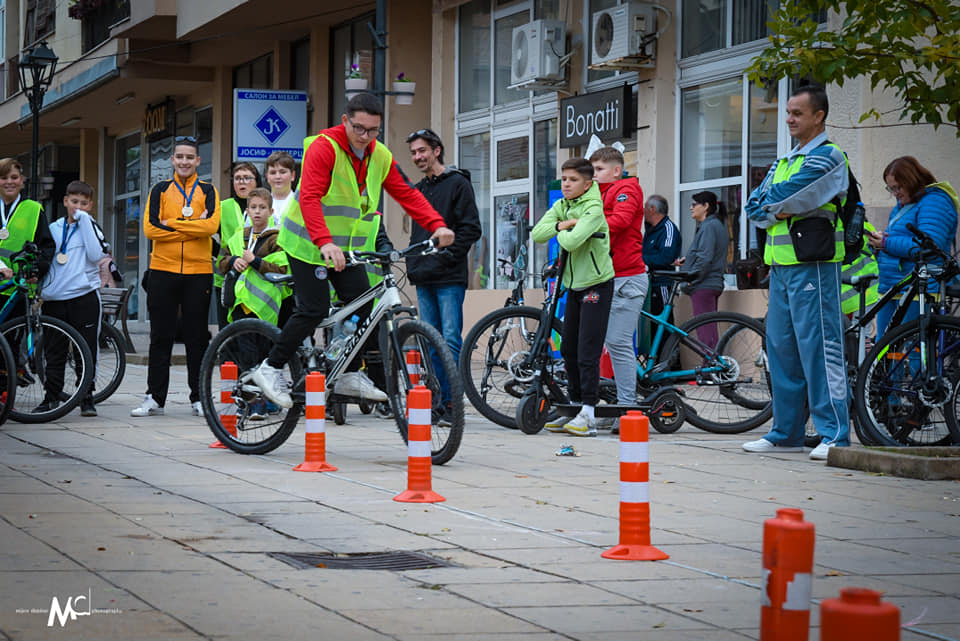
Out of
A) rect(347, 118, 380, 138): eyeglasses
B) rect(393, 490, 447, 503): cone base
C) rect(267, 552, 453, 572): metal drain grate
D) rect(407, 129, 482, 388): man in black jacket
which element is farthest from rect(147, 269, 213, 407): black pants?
rect(267, 552, 453, 572): metal drain grate

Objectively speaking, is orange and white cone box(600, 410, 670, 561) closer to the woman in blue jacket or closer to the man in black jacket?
the woman in blue jacket

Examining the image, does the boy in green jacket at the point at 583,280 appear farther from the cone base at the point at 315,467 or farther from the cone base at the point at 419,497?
the cone base at the point at 419,497

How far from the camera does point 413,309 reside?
7910mm

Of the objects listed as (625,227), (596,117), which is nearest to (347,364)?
(625,227)

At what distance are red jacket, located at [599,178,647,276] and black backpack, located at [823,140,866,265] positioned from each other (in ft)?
5.42

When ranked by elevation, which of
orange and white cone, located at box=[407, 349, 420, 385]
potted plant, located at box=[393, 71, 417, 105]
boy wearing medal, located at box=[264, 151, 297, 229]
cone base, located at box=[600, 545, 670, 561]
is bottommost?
cone base, located at box=[600, 545, 670, 561]

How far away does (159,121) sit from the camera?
3066 cm

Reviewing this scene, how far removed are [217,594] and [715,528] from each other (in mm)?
2263

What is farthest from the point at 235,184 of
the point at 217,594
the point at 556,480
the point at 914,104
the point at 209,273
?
the point at 217,594

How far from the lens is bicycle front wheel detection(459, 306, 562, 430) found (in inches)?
394

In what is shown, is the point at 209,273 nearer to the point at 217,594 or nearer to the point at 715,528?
the point at 715,528

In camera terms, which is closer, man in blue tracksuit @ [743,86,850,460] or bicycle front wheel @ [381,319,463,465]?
bicycle front wheel @ [381,319,463,465]

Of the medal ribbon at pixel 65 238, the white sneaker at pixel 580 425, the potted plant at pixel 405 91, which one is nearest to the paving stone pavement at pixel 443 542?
the white sneaker at pixel 580 425

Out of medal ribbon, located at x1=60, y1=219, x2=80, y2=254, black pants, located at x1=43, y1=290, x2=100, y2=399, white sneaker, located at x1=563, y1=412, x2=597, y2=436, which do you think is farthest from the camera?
medal ribbon, located at x1=60, y1=219, x2=80, y2=254
